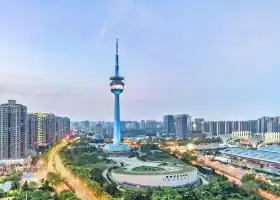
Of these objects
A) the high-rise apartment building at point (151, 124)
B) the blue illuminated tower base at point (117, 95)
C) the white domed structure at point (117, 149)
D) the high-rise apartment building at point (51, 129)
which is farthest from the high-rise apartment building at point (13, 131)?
the high-rise apartment building at point (151, 124)

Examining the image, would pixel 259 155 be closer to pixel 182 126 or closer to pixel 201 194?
pixel 201 194

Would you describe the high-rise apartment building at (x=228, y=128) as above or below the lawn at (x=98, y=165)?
above

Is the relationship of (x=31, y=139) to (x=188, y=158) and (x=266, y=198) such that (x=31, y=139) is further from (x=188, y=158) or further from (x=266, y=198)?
(x=266, y=198)

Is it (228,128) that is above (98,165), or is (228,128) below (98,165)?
above

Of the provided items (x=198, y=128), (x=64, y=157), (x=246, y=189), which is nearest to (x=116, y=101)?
(x=64, y=157)

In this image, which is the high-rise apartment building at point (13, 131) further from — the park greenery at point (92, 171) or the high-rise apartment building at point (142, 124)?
the high-rise apartment building at point (142, 124)

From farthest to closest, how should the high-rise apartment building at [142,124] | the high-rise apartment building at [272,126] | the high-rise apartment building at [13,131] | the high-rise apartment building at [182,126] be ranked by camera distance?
1. the high-rise apartment building at [142,124]
2. the high-rise apartment building at [182,126]
3. the high-rise apartment building at [272,126]
4. the high-rise apartment building at [13,131]

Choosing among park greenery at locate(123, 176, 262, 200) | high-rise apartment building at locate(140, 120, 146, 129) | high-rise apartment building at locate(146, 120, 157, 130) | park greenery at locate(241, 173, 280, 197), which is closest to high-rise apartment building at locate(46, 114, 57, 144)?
park greenery at locate(123, 176, 262, 200)

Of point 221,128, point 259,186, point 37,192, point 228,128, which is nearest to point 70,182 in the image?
point 37,192
